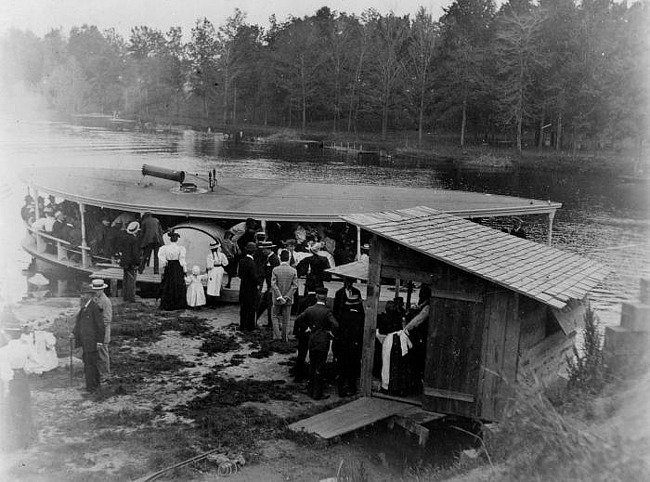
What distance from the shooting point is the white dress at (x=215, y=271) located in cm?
1605

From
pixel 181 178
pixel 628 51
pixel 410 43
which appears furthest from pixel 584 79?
pixel 181 178

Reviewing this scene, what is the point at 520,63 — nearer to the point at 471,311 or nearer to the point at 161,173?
the point at 161,173

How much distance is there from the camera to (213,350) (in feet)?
42.8

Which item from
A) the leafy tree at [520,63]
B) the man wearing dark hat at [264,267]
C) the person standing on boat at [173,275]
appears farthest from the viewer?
the leafy tree at [520,63]

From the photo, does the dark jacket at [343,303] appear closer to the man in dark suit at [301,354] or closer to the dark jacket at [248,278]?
the man in dark suit at [301,354]

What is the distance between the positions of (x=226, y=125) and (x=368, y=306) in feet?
245

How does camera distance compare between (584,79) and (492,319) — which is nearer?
(492,319)

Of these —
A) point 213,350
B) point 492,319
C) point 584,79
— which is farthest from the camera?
point 584,79

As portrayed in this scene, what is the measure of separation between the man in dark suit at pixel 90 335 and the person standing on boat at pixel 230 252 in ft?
23.4

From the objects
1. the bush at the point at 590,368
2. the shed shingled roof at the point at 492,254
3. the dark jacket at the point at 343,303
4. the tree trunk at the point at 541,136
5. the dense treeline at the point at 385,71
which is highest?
the dense treeline at the point at 385,71

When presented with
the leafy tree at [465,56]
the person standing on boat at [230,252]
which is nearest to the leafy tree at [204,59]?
the leafy tree at [465,56]

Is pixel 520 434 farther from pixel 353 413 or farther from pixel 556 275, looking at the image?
pixel 556 275

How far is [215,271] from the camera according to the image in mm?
16156

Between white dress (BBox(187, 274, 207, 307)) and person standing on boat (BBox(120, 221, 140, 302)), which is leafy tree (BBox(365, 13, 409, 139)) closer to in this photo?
person standing on boat (BBox(120, 221, 140, 302))
